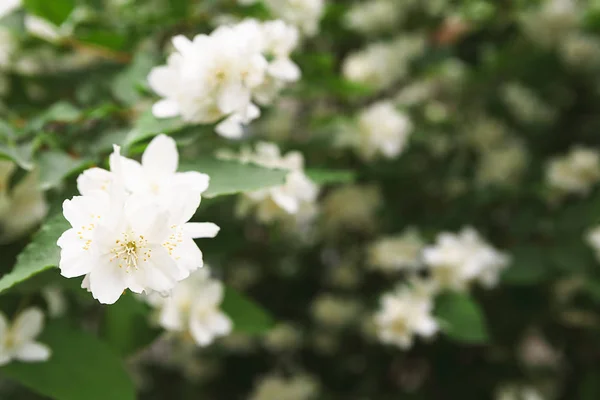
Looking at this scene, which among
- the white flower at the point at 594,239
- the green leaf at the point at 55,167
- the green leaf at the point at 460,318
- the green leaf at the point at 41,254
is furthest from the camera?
the white flower at the point at 594,239

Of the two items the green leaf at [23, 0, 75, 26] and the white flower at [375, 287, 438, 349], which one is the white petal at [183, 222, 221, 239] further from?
the white flower at [375, 287, 438, 349]

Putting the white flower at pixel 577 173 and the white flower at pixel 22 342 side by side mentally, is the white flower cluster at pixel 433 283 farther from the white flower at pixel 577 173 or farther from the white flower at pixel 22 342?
the white flower at pixel 22 342

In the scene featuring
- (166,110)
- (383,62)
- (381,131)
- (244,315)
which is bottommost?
(244,315)

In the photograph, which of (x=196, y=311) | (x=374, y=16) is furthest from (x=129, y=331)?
(x=374, y=16)

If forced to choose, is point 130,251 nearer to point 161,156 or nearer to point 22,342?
point 161,156

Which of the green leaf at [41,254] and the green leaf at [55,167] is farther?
the green leaf at [55,167]

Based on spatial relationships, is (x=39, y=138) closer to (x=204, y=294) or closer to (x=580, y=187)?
(x=204, y=294)

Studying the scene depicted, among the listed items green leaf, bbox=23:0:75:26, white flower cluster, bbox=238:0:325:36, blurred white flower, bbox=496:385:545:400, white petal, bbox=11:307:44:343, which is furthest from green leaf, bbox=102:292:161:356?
Result: blurred white flower, bbox=496:385:545:400

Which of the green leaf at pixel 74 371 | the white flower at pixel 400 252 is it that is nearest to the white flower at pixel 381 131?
the white flower at pixel 400 252
